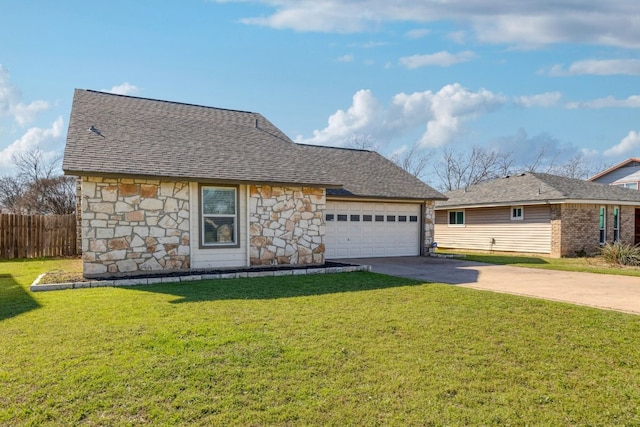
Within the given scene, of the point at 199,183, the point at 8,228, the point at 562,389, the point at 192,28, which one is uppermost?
the point at 192,28

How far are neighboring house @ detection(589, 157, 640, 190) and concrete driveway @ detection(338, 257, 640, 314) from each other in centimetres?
2203

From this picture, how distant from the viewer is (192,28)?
11.4 m

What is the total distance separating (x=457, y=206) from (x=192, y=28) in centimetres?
1473

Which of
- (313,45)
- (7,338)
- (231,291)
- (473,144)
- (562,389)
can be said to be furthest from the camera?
(473,144)

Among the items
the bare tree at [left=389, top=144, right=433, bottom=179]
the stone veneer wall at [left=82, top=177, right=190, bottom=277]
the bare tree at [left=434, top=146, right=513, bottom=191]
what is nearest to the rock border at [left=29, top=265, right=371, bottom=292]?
the stone veneer wall at [left=82, top=177, right=190, bottom=277]

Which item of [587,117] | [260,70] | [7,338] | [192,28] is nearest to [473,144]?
[587,117]

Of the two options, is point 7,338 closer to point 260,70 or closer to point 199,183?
point 199,183

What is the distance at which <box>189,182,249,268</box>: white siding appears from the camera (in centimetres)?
1018

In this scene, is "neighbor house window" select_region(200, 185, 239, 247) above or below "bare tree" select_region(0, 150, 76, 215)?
below

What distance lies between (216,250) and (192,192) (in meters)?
1.59

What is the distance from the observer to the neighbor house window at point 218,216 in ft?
34.0

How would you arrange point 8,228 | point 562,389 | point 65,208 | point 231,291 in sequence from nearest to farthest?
point 562,389 < point 231,291 < point 8,228 < point 65,208

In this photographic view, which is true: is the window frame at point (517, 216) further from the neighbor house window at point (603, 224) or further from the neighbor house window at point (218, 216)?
the neighbor house window at point (218, 216)

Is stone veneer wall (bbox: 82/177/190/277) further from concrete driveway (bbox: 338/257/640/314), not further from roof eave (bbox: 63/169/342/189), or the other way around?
concrete driveway (bbox: 338/257/640/314)
